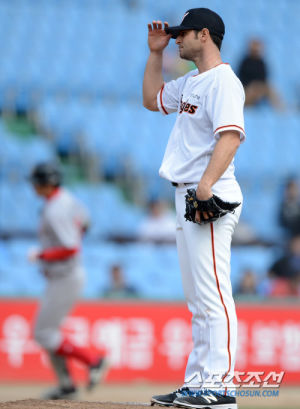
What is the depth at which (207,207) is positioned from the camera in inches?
155

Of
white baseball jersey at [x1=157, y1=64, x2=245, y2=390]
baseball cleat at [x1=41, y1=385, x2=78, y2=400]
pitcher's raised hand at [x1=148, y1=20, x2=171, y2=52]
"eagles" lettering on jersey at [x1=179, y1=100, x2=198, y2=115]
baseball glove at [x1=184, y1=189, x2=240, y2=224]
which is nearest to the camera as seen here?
baseball glove at [x1=184, y1=189, x2=240, y2=224]

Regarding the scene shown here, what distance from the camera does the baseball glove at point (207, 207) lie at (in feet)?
12.9

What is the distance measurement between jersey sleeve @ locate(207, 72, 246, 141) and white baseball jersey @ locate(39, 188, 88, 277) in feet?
12.3

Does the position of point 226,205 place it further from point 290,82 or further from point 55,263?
point 290,82

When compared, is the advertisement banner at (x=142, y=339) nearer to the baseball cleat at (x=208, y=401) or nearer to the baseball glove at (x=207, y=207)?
the baseball cleat at (x=208, y=401)

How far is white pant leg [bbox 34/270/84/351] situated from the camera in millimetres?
7648

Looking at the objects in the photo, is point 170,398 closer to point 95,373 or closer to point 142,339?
point 95,373

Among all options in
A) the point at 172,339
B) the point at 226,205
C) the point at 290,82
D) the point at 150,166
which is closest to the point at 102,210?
the point at 150,166

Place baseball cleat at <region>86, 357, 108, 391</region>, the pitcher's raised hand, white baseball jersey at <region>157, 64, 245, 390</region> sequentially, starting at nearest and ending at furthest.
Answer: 1. white baseball jersey at <region>157, 64, 245, 390</region>
2. the pitcher's raised hand
3. baseball cleat at <region>86, 357, 108, 391</region>

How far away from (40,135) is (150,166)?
170cm

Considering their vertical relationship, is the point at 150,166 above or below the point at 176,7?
below

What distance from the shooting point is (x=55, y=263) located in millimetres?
7754

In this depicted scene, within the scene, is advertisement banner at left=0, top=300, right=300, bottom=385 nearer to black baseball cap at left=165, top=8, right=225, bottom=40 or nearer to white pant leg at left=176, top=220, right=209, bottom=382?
white pant leg at left=176, top=220, right=209, bottom=382

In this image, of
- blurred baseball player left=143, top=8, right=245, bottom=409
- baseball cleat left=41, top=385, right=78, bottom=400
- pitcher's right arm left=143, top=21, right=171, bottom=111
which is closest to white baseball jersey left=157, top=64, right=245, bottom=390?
blurred baseball player left=143, top=8, right=245, bottom=409
